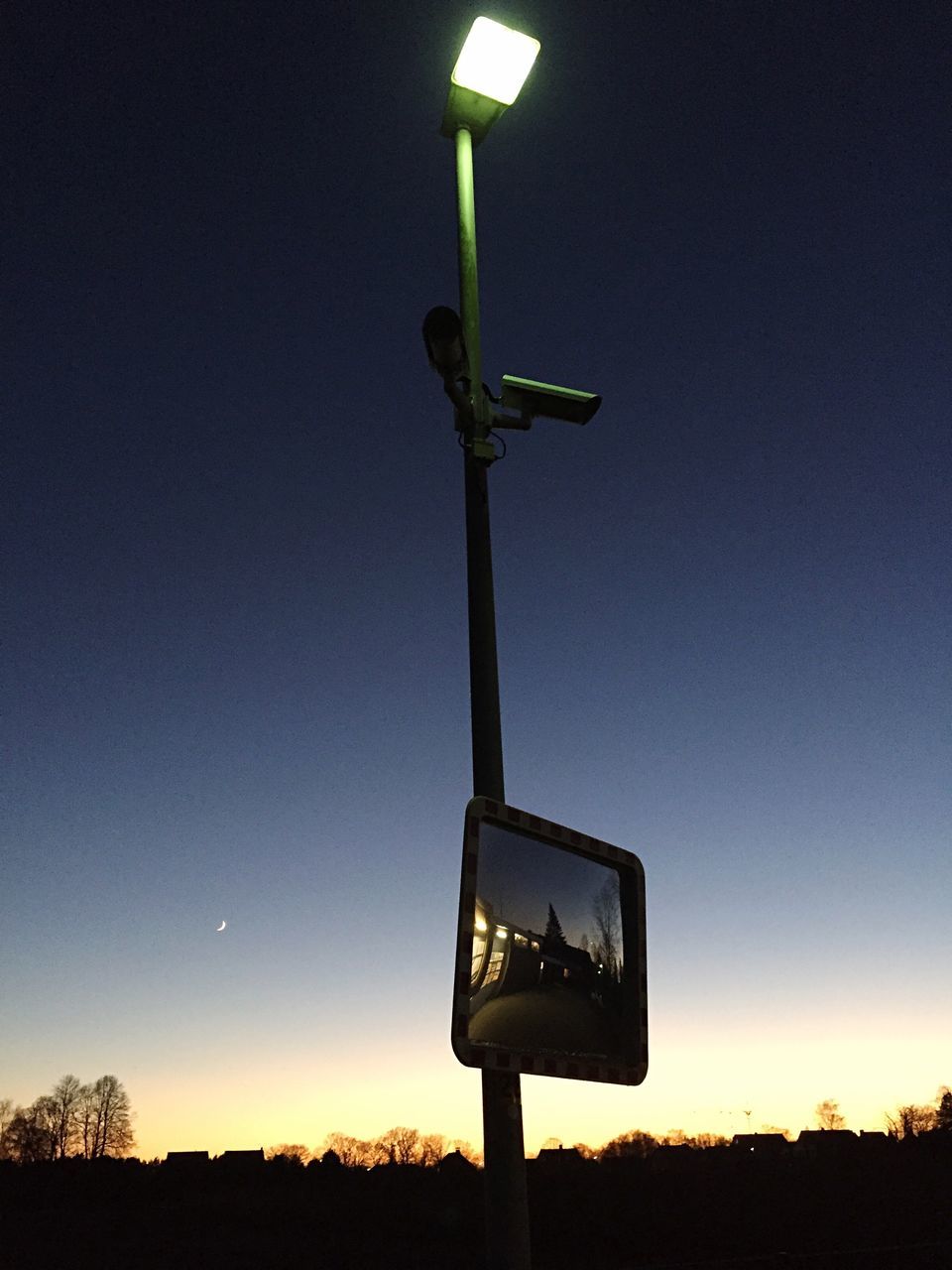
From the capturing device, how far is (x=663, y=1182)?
76062 millimetres

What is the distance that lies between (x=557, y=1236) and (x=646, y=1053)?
243ft

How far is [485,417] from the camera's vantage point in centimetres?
536

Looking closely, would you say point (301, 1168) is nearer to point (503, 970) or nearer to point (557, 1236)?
point (557, 1236)

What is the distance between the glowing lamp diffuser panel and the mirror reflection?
4772 millimetres

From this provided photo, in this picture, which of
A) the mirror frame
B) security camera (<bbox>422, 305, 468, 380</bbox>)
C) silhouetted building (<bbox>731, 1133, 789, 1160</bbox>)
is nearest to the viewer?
the mirror frame

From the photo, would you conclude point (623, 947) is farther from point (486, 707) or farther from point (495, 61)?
point (495, 61)

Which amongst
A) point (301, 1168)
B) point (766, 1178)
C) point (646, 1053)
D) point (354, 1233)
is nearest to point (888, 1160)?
point (766, 1178)

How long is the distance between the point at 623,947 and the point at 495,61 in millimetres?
5140

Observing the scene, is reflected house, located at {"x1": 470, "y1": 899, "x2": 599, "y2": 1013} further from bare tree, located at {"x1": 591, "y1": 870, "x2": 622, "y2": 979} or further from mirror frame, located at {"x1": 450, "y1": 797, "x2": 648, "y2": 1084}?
bare tree, located at {"x1": 591, "y1": 870, "x2": 622, "y2": 979}

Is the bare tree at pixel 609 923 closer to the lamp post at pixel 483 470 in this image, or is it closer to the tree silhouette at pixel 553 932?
the tree silhouette at pixel 553 932

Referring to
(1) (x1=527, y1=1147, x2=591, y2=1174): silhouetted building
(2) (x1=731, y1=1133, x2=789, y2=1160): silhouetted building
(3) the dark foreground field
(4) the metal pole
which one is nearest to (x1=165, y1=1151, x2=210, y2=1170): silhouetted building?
(3) the dark foreground field

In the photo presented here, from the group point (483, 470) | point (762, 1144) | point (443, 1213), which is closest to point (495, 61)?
point (483, 470)

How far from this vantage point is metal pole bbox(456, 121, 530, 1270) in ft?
11.5

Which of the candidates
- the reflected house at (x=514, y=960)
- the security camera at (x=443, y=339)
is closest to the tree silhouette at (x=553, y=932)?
the reflected house at (x=514, y=960)
